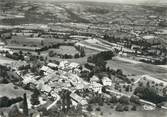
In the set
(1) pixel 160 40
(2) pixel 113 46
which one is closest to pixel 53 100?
(2) pixel 113 46

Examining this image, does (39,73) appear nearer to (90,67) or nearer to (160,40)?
(90,67)

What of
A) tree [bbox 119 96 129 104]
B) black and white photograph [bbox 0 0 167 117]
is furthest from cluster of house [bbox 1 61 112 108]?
tree [bbox 119 96 129 104]

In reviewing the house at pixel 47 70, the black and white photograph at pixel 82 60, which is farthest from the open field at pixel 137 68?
the house at pixel 47 70

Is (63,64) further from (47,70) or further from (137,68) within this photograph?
(137,68)

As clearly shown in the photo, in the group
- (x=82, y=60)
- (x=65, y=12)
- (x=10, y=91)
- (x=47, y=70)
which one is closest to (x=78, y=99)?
(x=10, y=91)

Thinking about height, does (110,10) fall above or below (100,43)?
above

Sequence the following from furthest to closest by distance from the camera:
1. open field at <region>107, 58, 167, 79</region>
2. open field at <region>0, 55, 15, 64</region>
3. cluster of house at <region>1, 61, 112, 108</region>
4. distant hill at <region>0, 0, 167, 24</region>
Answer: distant hill at <region>0, 0, 167, 24</region> → open field at <region>0, 55, 15, 64</region> → open field at <region>107, 58, 167, 79</region> → cluster of house at <region>1, 61, 112, 108</region>

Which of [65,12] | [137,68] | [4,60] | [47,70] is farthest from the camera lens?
[65,12]

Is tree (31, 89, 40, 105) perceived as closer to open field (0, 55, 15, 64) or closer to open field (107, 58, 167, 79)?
open field (0, 55, 15, 64)
